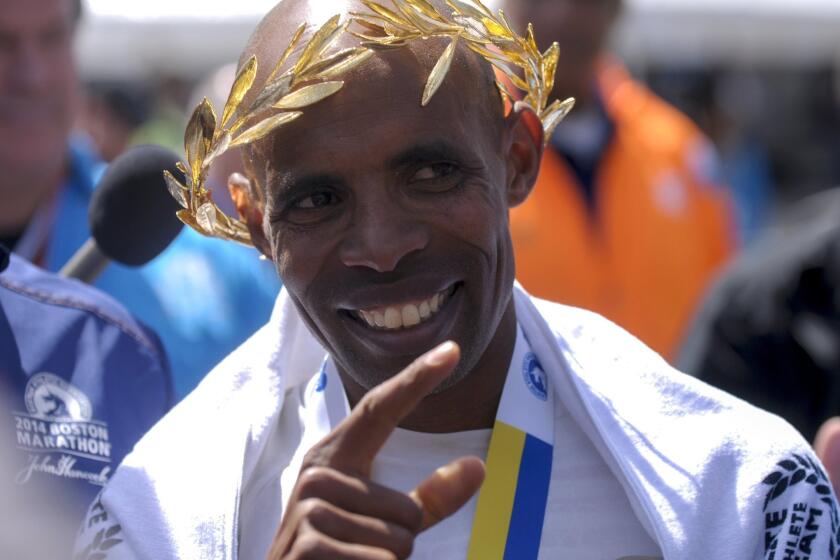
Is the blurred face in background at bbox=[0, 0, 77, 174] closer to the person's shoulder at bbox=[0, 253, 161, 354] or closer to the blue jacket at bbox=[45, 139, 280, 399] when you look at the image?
the blue jacket at bbox=[45, 139, 280, 399]

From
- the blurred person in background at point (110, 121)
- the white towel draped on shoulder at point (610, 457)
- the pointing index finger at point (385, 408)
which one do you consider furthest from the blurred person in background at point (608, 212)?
the blurred person in background at point (110, 121)

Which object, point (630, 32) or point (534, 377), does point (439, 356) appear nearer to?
point (534, 377)

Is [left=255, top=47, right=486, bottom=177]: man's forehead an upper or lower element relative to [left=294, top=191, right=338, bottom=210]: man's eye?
upper

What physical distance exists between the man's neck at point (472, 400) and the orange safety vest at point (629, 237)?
7.05 ft

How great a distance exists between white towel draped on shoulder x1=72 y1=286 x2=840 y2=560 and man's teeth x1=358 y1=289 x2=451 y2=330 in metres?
0.33

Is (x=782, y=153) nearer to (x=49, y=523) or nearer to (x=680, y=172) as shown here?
(x=680, y=172)

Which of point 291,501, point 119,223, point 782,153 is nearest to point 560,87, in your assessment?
point 119,223

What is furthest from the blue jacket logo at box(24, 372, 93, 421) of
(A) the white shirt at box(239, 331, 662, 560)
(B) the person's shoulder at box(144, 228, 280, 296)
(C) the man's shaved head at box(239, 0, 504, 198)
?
(B) the person's shoulder at box(144, 228, 280, 296)

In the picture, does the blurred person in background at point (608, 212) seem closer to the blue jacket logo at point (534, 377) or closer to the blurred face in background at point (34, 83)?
the blurred face in background at point (34, 83)

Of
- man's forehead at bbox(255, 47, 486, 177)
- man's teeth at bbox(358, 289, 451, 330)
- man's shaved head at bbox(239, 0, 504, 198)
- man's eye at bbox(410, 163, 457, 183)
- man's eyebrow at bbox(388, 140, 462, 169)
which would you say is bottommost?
man's teeth at bbox(358, 289, 451, 330)

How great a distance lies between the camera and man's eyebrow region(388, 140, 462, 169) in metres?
2.29

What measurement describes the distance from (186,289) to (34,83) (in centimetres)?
70

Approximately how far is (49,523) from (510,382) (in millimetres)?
852

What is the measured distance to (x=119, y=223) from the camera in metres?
2.94
